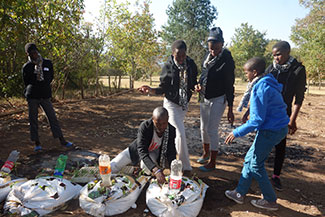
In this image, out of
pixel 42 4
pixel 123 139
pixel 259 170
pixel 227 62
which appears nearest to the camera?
pixel 259 170

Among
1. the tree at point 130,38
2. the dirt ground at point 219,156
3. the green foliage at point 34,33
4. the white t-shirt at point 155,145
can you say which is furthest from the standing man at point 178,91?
the tree at point 130,38

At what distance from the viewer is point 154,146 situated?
302 centimetres

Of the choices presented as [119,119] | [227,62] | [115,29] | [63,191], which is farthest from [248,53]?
[63,191]

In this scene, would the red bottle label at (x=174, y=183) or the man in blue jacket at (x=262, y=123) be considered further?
the red bottle label at (x=174, y=183)

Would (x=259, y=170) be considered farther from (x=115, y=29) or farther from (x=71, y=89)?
(x=71, y=89)

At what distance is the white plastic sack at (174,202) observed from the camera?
2299mm

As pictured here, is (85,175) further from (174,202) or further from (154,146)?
(174,202)

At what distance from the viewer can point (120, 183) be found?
8.41 feet

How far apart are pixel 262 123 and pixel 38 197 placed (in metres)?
2.55

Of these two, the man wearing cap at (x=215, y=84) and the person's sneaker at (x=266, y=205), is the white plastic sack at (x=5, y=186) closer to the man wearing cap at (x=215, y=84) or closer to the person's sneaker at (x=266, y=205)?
the man wearing cap at (x=215, y=84)

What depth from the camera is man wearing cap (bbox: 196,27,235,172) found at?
3.14 metres

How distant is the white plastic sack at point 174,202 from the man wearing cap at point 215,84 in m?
1.10

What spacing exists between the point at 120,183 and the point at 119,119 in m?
4.75

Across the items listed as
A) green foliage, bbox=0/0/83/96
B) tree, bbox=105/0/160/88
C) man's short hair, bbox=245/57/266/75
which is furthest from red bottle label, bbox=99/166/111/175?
tree, bbox=105/0/160/88
